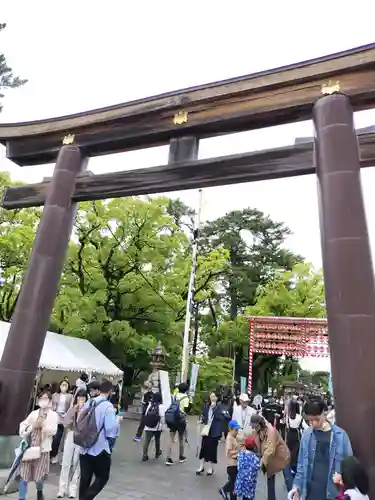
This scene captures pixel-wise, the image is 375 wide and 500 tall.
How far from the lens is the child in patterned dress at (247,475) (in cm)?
508

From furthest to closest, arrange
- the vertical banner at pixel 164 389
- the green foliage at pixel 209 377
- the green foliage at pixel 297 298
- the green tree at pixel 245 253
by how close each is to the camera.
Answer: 1. the green tree at pixel 245 253
2. the green foliage at pixel 297 298
3. the green foliage at pixel 209 377
4. the vertical banner at pixel 164 389

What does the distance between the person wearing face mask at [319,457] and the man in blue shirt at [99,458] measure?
2.08m

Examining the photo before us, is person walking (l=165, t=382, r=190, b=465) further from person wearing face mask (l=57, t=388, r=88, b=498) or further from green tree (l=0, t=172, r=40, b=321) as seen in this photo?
green tree (l=0, t=172, r=40, b=321)

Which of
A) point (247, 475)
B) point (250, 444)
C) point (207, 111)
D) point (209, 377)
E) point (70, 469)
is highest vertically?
point (207, 111)

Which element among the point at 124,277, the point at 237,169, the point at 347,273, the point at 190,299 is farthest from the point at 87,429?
the point at 124,277

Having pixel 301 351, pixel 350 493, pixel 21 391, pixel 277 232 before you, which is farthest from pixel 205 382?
pixel 350 493

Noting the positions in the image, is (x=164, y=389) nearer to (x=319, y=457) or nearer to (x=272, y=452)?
(x=272, y=452)

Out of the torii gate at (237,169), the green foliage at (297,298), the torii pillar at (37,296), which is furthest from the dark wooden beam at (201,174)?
the green foliage at (297,298)

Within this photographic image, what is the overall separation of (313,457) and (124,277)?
51.0 ft

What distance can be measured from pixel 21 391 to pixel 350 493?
19.1 ft

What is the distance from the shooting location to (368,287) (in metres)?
5.28

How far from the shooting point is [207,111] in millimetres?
7582

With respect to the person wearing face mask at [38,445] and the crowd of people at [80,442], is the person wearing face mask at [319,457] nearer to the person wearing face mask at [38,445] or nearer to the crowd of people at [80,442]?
the crowd of people at [80,442]

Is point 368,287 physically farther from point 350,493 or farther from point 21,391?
point 21,391
